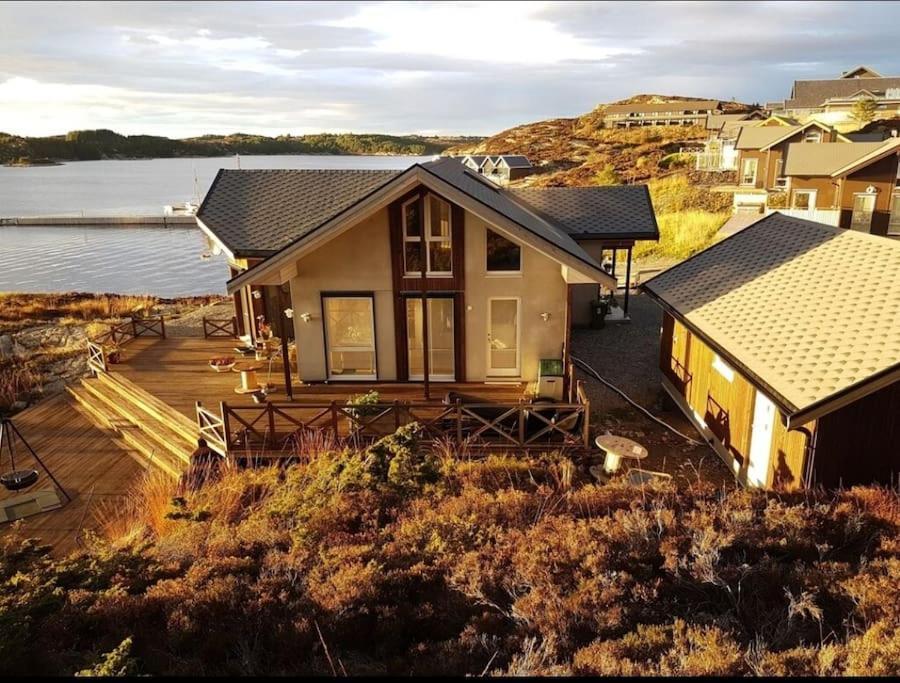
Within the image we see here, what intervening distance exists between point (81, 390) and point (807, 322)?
16343mm

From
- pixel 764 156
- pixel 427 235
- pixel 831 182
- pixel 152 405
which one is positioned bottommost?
pixel 152 405

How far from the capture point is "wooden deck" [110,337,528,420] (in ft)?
41.3

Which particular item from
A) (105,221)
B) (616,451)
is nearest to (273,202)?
(616,451)

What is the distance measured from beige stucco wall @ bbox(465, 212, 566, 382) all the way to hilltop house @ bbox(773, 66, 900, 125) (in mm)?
74166

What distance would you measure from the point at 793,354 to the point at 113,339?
17060mm

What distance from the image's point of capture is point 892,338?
27.3 feet

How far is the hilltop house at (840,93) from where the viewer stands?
70562 mm

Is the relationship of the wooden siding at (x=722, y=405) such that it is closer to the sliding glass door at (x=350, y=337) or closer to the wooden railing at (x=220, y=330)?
the sliding glass door at (x=350, y=337)

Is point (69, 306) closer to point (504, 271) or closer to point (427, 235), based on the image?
point (427, 235)

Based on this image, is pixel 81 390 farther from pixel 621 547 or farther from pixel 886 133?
pixel 886 133

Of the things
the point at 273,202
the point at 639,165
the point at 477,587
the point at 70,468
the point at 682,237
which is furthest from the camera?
the point at 639,165

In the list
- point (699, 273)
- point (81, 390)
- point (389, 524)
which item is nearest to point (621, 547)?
point (389, 524)

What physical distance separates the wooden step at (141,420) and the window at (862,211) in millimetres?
34949

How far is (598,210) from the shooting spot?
20.2 metres
